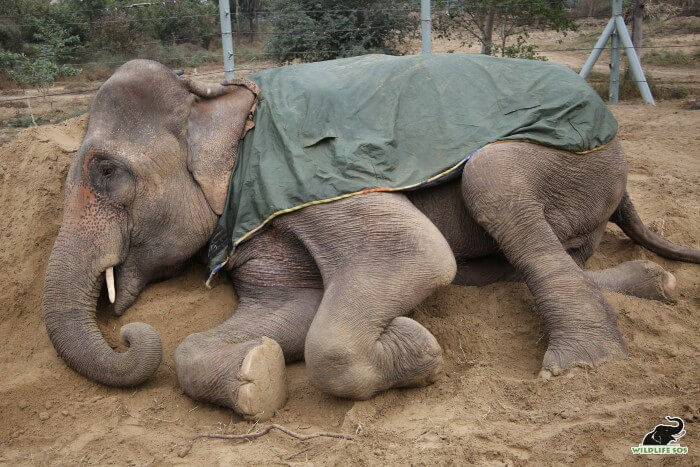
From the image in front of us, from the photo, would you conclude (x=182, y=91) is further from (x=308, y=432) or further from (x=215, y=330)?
(x=308, y=432)

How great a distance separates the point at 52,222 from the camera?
196 inches

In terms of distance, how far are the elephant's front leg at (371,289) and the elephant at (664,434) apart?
3.33 ft

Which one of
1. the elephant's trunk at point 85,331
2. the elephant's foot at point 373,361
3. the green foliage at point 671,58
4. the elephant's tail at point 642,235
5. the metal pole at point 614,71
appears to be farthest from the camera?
the green foliage at point 671,58

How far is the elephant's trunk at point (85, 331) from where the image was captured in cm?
395

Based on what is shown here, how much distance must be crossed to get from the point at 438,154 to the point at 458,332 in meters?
0.95

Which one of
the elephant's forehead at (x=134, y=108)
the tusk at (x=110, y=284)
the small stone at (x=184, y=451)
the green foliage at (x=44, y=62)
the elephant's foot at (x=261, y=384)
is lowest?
the small stone at (x=184, y=451)

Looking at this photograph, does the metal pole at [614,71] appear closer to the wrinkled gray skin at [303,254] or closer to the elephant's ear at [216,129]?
the wrinkled gray skin at [303,254]

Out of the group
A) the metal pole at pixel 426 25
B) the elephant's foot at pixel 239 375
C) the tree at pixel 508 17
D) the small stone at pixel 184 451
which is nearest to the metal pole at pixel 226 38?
the metal pole at pixel 426 25

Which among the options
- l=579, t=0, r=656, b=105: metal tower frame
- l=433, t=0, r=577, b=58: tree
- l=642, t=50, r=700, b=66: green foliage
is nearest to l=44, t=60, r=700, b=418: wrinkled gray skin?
l=579, t=0, r=656, b=105: metal tower frame

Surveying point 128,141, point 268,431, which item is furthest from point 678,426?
point 128,141

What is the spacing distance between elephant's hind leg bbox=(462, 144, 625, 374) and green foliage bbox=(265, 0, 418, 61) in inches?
283

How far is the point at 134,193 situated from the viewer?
4.31 m

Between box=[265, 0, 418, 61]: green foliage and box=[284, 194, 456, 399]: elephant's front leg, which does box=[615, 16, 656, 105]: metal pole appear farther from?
box=[284, 194, 456, 399]: elephant's front leg

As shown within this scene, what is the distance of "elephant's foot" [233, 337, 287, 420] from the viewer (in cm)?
367
